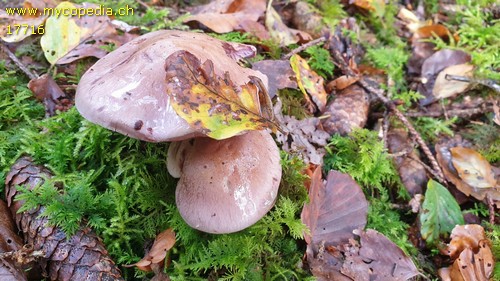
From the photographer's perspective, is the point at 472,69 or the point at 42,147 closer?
the point at 42,147

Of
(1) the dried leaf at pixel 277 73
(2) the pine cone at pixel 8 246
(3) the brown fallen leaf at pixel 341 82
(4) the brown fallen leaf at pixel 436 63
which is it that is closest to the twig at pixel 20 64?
(2) the pine cone at pixel 8 246

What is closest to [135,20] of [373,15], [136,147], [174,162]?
[136,147]

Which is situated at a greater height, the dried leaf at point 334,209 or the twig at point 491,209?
the dried leaf at point 334,209

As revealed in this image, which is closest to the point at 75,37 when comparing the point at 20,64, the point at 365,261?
the point at 20,64

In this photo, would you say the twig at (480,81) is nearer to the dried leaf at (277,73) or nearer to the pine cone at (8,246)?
the dried leaf at (277,73)

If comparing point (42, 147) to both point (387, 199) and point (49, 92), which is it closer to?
point (49, 92)

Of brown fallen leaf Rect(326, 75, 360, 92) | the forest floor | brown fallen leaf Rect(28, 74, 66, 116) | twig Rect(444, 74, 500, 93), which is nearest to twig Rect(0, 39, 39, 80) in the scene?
the forest floor

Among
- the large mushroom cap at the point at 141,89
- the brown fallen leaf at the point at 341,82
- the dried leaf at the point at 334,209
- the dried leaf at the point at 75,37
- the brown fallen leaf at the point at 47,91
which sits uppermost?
the large mushroom cap at the point at 141,89
